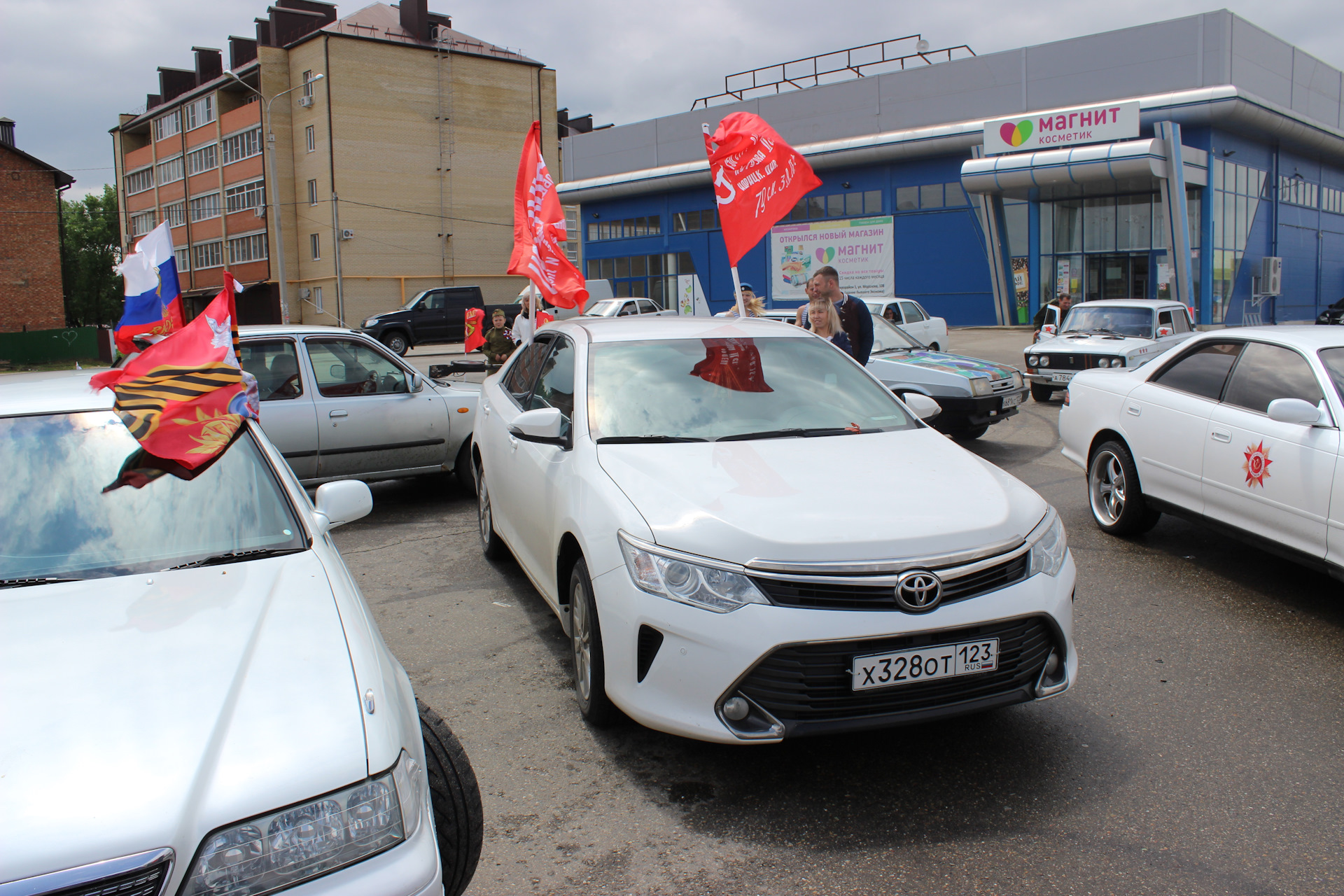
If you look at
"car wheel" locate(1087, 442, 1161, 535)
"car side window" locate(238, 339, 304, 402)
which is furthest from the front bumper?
"car side window" locate(238, 339, 304, 402)

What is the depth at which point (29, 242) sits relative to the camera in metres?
46.4

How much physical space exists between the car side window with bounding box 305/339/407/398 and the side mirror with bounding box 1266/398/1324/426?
6.22m

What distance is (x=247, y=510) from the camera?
2957 millimetres

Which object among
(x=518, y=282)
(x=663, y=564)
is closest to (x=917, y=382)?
(x=663, y=564)

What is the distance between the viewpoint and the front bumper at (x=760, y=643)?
294 centimetres

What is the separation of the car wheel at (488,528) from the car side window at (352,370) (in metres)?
2.09

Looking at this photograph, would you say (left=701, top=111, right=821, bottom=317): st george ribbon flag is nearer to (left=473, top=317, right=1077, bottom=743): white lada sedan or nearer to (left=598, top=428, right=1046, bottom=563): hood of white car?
(left=473, top=317, right=1077, bottom=743): white lada sedan

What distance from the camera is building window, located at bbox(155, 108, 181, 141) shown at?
61131mm

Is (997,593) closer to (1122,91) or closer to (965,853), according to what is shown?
(965,853)

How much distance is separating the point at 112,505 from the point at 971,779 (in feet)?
9.40

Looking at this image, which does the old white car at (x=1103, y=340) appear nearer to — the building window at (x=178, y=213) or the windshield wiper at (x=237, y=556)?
the windshield wiper at (x=237, y=556)

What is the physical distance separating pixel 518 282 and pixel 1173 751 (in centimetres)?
5241

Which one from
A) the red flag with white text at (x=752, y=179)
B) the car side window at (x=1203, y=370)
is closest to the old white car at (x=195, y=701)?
the car side window at (x=1203, y=370)

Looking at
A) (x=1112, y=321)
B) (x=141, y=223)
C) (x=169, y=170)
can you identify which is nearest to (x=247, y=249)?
(x=169, y=170)
